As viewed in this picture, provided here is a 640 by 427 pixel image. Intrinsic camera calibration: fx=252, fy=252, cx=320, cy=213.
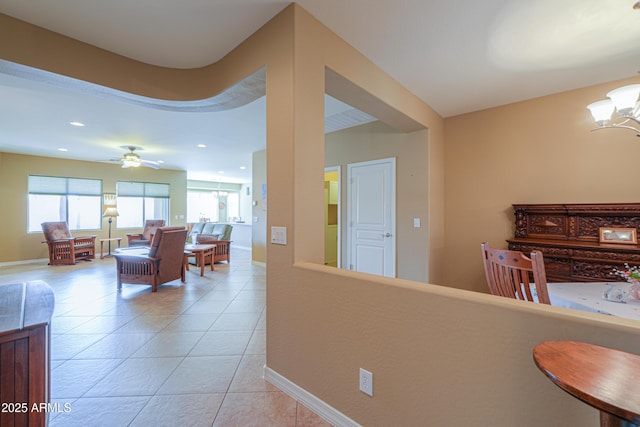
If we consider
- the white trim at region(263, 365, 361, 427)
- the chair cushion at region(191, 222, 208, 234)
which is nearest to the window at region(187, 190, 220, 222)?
the chair cushion at region(191, 222, 208, 234)

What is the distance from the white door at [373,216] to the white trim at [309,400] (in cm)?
249

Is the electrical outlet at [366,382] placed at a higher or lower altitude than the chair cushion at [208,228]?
lower

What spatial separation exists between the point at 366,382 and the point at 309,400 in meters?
0.51

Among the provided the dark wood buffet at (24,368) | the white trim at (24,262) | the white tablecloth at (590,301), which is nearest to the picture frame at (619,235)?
the white tablecloth at (590,301)

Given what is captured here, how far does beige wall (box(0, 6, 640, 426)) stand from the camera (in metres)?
0.95

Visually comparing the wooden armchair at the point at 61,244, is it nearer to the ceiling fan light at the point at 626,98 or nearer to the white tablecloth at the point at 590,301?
the white tablecloth at the point at 590,301

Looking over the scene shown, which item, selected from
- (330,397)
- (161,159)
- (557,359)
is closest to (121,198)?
(161,159)

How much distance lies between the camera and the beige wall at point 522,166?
2834 mm

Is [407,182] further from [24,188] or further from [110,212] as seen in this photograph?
[24,188]

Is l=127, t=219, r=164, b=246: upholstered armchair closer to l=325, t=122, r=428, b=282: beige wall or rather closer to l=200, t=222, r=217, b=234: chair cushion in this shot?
l=200, t=222, r=217, b=234: chair cushion

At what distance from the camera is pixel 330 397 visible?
155 centimetres

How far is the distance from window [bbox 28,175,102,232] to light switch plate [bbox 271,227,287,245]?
8.08m

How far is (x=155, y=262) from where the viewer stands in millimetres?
4062

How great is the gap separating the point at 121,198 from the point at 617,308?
33.0ft
